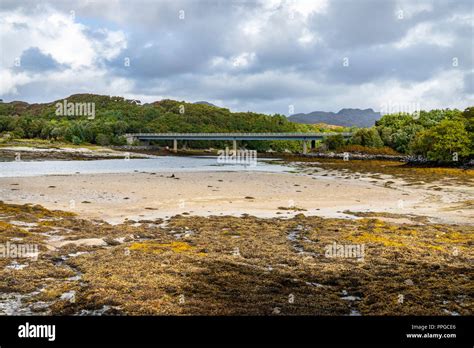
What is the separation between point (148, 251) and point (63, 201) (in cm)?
1810

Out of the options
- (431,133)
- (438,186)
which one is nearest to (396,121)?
(431,133)

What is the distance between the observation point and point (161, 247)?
56.0 feet

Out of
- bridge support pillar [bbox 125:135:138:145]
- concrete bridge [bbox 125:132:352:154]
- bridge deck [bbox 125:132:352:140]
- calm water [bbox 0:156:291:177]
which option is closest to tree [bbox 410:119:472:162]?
calm water [bbox 0:156:291:177]

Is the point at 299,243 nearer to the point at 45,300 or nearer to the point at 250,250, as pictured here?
the point at 250,250

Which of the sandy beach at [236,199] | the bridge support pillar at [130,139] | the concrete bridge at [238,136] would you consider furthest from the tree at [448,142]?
the bridge support pillar at [130,139]

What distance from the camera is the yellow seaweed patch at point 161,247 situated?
16656mm

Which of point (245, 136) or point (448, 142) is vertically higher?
point (245, 136)

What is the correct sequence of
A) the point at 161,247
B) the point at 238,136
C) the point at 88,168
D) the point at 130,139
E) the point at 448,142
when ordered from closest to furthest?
the point at 161,247
the point at 88,168
the point at 448,142
the point at 238,136
the point at 130,139

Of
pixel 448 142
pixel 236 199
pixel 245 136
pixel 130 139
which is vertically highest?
pixel 245 136

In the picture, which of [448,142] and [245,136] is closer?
[448,142]

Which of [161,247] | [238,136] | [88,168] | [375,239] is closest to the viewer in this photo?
[161,247]

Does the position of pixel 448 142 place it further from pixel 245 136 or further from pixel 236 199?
pixel 245 136

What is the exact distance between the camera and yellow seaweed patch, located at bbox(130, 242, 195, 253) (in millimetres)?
16656

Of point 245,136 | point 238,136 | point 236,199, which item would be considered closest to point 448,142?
point 236,199
